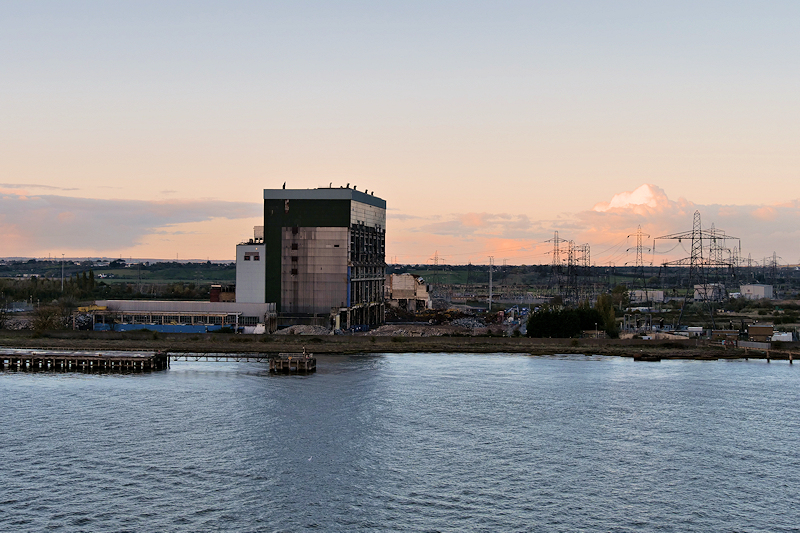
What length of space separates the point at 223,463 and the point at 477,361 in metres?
35.8

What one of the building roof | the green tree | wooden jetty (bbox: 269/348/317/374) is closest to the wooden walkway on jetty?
wooden jetty (bbox: 269/348/317/374)

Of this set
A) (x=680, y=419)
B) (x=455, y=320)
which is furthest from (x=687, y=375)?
(x=455, y=320)

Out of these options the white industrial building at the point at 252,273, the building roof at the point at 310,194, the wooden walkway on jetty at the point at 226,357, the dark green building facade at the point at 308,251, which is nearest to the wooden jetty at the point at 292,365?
the wooden walkway on jetty at the point at 226,357

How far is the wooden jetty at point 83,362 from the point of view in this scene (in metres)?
58.7

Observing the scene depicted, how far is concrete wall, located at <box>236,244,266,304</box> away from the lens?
253 ft

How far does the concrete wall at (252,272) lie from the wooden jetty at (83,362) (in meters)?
17.7

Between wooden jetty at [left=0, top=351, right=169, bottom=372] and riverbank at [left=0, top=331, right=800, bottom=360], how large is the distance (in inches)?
310

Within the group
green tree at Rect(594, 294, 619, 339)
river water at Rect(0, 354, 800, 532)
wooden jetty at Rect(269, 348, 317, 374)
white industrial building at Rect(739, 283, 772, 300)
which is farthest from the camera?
white industrial building at Rect(739, 283, 772, 300)

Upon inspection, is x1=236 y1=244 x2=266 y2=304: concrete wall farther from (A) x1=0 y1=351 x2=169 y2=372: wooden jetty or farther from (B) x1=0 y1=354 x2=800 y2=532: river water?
(B) x1=0 y1=354 x2=800 y2=532: river water

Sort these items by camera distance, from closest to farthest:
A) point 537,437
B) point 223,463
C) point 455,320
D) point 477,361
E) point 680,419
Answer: point 223,463
point 537,437
point 680,419
point 477,361
point 455,320

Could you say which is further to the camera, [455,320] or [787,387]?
[455,320]

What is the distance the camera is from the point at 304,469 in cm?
3172

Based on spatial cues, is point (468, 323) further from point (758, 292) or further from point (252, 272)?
point (758, 292)

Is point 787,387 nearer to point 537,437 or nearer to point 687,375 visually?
point 687,375
